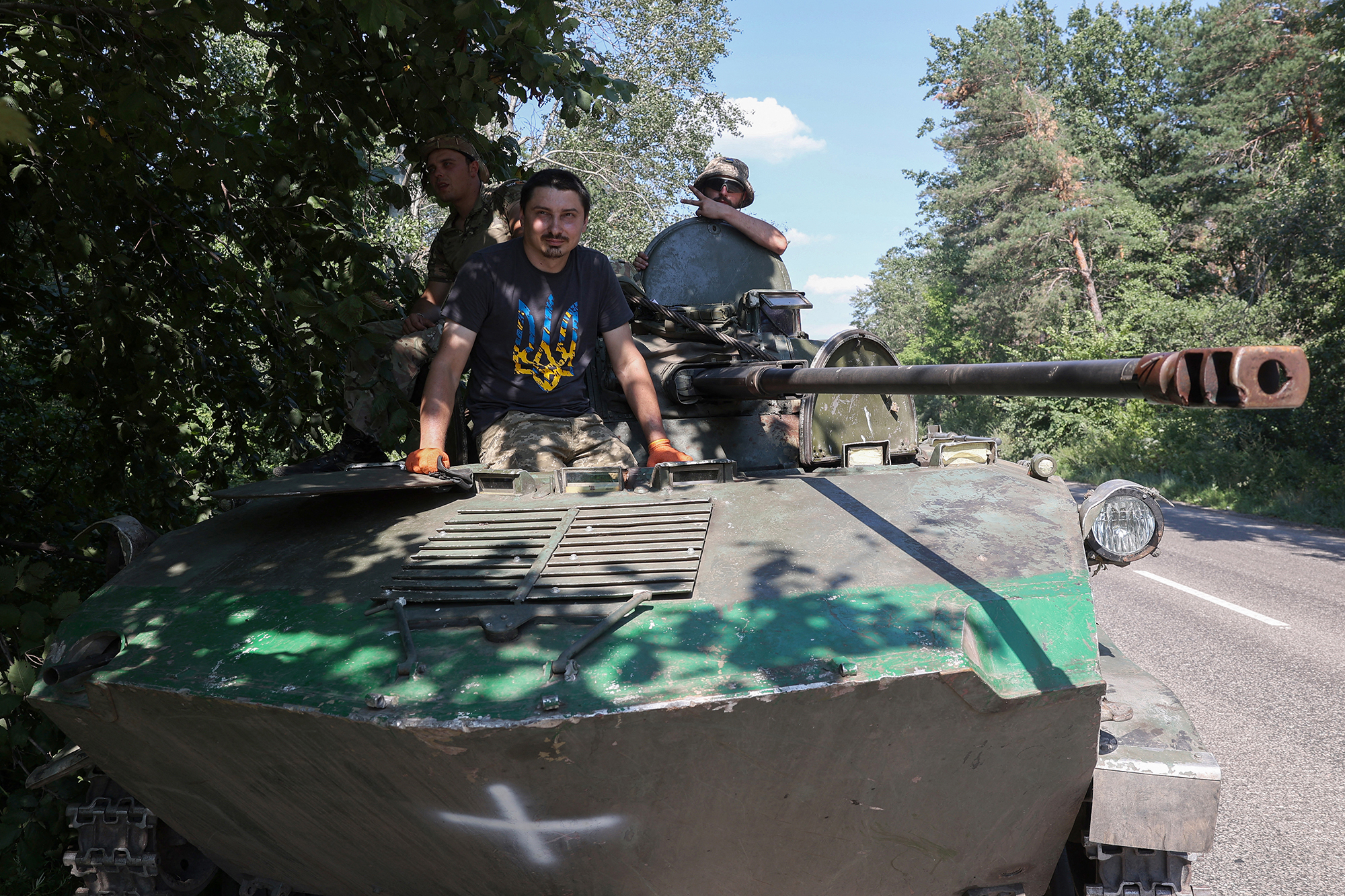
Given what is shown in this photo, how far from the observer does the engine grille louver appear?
280 cm

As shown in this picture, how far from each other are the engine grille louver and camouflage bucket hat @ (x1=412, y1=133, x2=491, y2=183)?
2197 mm

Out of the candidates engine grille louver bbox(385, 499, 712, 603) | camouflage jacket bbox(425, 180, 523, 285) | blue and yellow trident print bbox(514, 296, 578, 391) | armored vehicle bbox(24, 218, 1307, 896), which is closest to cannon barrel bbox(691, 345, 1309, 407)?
armored vehicle bbox(24, 218, 1307, 896)

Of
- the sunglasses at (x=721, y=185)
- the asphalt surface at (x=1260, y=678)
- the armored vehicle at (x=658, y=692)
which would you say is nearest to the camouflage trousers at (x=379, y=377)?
the armored vehicle at (x=658, y=692)

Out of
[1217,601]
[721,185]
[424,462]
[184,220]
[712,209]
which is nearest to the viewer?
[424,462]

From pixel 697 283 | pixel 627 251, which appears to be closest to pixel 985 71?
pixel 627 251

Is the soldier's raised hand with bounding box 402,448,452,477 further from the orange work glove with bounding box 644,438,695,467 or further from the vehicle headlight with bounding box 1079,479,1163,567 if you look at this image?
the vehicle headlight with bounding box 1079,479,1163,567

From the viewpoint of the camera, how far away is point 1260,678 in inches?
257

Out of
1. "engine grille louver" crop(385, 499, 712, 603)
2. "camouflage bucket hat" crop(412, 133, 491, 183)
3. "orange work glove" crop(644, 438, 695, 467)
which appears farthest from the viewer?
"camouflage bucket hat" crop(412, 133, 491, 183)

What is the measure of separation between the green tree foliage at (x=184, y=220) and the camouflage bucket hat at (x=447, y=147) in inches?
2.5

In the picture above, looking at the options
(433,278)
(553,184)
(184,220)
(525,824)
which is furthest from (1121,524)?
(184,220)

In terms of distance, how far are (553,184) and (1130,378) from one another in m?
2.37

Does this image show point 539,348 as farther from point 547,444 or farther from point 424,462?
point 424,462

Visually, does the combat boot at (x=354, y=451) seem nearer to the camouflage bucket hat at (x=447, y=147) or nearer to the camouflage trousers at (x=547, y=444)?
the camouflage trousers at (x=547, y=444)

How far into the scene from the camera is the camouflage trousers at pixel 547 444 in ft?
12.7
